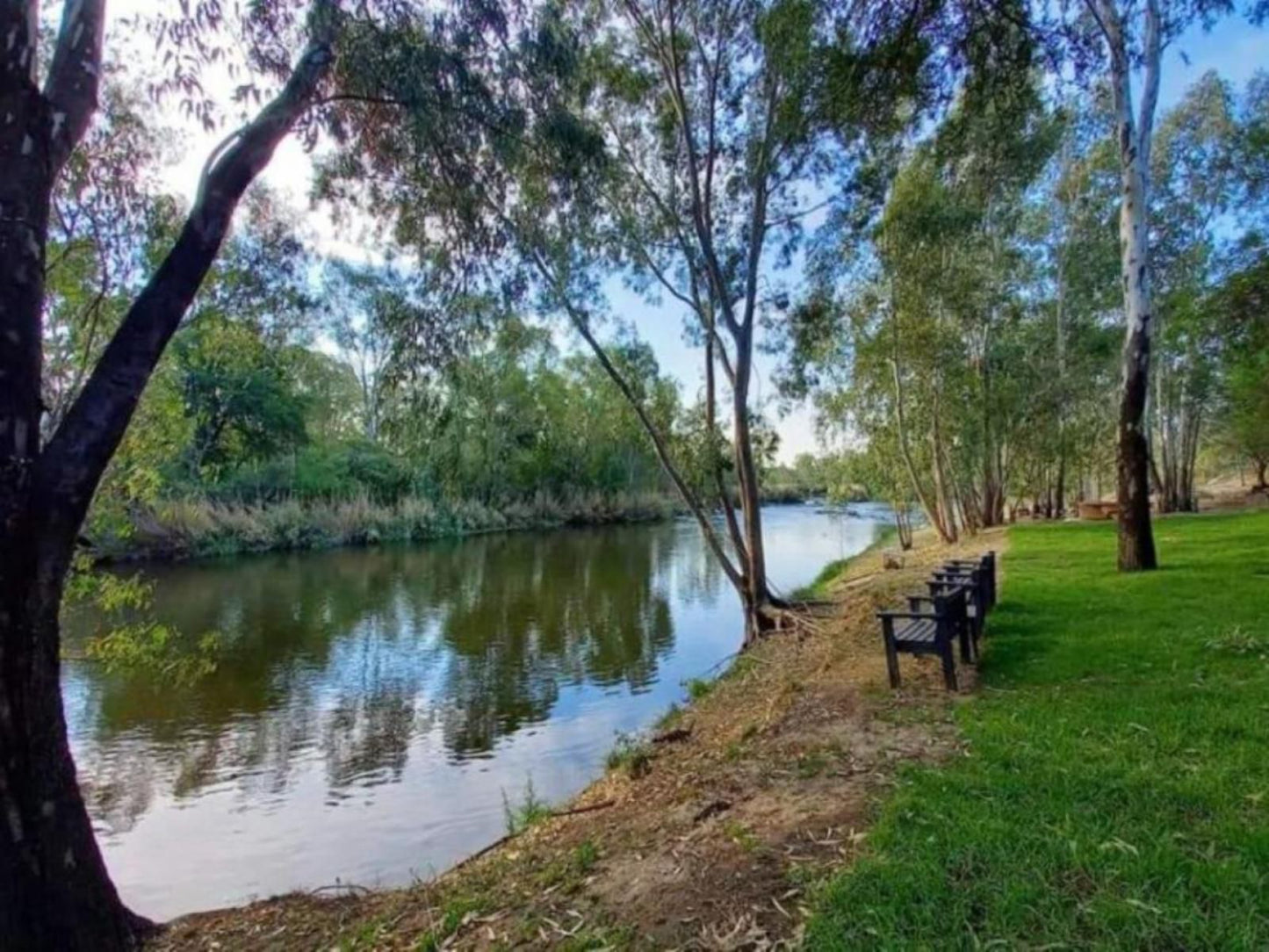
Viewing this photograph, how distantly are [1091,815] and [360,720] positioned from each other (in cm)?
849

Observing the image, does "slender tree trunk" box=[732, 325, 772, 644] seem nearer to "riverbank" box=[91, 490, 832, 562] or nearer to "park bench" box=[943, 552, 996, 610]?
"park bench" box=[943, 552, 996, 610]

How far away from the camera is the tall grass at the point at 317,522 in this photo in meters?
24.1

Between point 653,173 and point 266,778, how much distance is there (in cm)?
1020

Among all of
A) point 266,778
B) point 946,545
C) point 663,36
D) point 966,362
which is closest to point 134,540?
point 266,778

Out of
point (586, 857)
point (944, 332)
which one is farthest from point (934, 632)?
point (944, 332)

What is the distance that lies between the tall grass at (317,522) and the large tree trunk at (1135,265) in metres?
20.9

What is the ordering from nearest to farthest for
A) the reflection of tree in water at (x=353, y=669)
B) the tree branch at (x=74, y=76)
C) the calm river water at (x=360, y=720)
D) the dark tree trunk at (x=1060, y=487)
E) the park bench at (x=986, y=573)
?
the tree branch at (x=74, y=76) < the calm river water at (x=360, y=720) < the park bench at (x=986, y=573) < the reflection of tree in water at (x=353, y=669) < the dark tree trunk at (x=1060, y=487)

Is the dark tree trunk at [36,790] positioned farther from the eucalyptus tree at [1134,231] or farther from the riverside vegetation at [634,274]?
the eucalyptus tree at [1134,231]

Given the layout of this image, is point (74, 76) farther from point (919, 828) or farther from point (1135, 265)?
point (1135, 265)

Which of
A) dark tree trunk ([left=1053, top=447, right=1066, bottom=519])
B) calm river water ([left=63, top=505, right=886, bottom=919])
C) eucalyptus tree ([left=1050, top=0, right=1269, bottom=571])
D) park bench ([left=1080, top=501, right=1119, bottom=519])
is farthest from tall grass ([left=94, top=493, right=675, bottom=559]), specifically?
park bench ([left=1080, top=501, right=1119, bottom=519])

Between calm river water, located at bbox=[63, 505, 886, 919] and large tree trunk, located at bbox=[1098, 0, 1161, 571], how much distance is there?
622 centimetres

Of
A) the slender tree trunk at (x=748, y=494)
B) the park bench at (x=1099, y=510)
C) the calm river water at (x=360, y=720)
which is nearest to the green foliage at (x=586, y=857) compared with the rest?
the calm river water at (x=360, y=720)

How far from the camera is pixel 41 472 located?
9.74ft

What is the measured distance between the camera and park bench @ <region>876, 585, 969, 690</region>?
5336 mm
